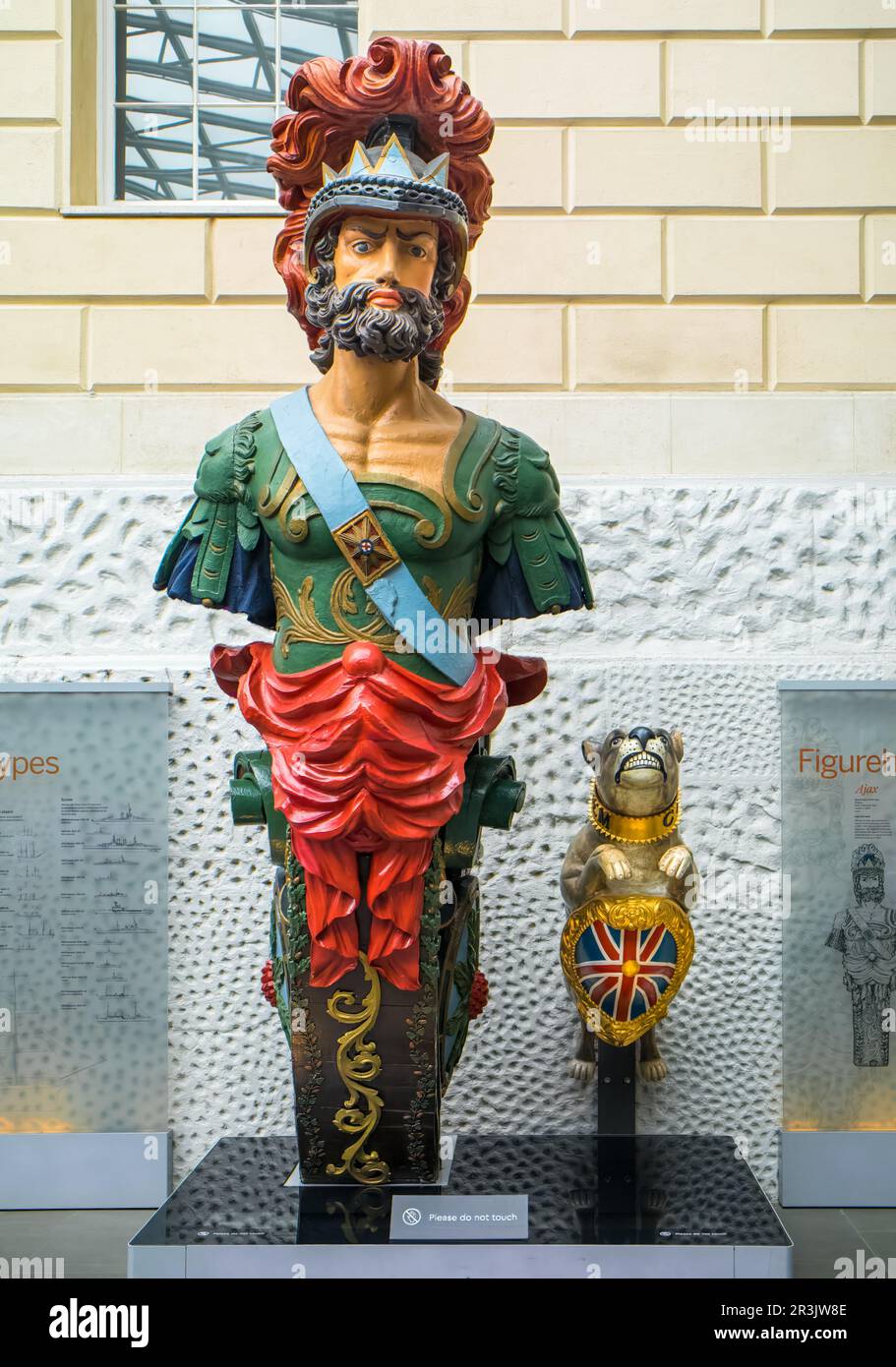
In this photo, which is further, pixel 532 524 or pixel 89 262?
pixel 89 262

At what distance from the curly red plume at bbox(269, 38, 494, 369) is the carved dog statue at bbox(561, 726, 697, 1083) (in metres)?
1.17

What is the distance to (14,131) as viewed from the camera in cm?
532

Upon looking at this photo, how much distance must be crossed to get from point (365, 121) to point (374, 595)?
1.12 meters

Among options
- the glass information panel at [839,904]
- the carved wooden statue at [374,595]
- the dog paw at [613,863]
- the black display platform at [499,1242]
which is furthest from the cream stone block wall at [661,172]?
the black display platform at [499,1242]

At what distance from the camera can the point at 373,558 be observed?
3641 mm

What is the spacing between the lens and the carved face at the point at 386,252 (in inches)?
144

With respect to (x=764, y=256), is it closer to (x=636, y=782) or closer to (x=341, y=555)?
(x=636, y=782)

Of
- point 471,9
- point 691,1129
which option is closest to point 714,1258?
point 691,1129

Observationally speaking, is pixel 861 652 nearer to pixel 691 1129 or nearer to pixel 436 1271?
pixel 691 1129

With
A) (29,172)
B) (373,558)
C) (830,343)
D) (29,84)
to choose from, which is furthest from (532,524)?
(29,84)

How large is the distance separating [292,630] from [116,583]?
65.7 inches

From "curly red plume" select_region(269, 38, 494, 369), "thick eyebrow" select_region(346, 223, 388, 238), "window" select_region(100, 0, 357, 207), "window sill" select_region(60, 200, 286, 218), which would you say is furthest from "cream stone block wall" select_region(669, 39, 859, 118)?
"thick eyebrow" select_region(346, 223, 388, 238)

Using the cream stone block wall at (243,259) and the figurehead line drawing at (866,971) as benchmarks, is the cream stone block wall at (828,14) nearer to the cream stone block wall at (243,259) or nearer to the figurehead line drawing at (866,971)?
the cream stone block wall at (243,259)

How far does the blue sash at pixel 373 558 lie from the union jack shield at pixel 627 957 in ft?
3.06
